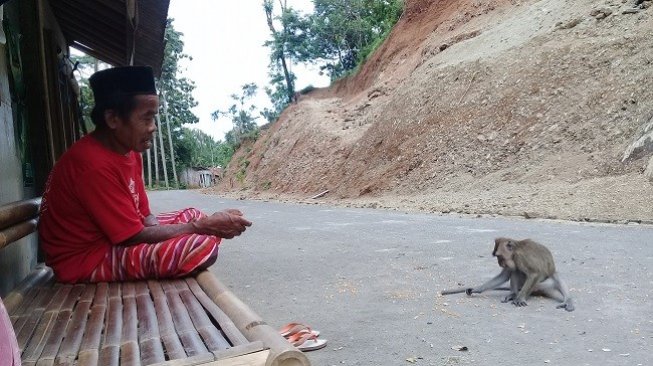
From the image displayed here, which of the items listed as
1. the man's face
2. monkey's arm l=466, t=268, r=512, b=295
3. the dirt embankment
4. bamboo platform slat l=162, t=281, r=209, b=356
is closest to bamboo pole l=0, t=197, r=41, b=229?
the man's face

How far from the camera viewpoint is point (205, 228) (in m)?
3.74

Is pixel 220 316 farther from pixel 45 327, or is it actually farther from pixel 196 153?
pixel 196 153

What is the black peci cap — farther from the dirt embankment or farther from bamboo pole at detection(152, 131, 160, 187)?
bamboo pole at detection(152, 131, 160, 187)

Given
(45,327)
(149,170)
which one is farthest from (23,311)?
(149,170)

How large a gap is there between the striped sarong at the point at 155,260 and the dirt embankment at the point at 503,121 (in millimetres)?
8242

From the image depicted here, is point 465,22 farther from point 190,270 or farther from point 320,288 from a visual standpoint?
point 190,270

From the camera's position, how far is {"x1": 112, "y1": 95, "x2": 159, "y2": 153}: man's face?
373 cm

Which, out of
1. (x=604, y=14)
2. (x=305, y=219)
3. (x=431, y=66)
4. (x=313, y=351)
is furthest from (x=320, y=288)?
(x=431, y=66)

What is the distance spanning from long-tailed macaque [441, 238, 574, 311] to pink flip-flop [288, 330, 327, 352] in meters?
1.60

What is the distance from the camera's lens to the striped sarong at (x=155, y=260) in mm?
3605

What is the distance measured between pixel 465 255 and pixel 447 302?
2.27 m

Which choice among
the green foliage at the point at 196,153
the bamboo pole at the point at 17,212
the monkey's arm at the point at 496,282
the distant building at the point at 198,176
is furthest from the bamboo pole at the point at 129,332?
the distant building at the point at 198,176

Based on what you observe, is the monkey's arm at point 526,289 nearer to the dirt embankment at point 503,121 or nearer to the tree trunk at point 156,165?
the dirt embankment at point 503,121

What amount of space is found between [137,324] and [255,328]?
605mm
